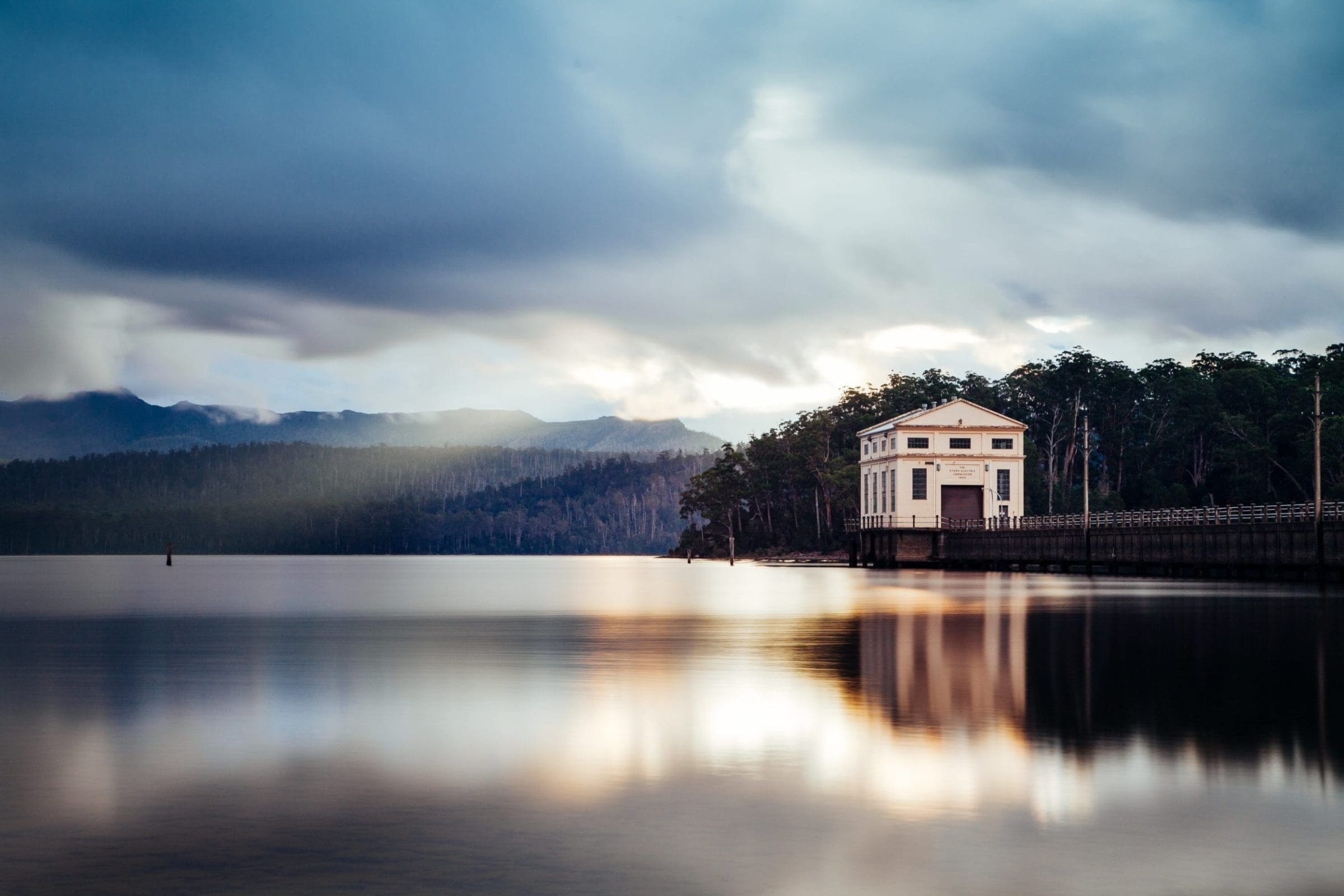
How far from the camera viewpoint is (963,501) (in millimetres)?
126625

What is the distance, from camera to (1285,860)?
11039 mm

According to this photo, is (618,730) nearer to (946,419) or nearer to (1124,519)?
(1124,519)

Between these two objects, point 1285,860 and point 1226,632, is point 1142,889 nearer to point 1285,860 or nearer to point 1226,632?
point 1285,860

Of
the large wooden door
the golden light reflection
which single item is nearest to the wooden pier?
the large wooden door

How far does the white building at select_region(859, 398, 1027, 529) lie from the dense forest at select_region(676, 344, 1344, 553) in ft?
54.8

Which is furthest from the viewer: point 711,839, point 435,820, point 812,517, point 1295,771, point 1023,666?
point 812,517

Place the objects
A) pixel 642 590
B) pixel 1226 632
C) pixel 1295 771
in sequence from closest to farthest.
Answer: pixel 1295 771, pixel 1226 632, pixel 642 590

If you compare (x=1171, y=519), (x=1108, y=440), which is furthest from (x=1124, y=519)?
(x=1108, y=440)

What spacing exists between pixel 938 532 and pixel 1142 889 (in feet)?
379

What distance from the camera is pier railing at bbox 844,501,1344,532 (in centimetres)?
7631

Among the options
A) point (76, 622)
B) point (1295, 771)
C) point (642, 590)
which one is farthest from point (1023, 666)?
point (642, 590)

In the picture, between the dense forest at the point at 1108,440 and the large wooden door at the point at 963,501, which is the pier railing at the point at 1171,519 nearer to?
the large wooden door at the point at 963,501

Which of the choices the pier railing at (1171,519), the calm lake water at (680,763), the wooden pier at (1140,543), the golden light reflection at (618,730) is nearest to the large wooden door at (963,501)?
the pier railing at (1171,519)

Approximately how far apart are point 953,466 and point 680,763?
111762 mm
